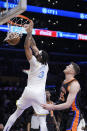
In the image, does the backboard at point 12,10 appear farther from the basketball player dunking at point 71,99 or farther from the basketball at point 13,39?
the basketball player dunking at point 71,99

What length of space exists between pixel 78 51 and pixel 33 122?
577 centimetres

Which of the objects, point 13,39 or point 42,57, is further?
point 13,39

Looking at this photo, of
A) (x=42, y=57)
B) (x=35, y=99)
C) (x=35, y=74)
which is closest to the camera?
(x=35, y=99)

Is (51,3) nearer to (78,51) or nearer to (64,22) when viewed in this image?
(64,22)

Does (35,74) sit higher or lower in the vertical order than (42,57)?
lower

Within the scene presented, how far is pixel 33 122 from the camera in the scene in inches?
307

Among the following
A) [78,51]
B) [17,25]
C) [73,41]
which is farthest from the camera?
[78,51]

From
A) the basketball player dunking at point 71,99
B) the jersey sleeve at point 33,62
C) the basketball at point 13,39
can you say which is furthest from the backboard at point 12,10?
the basketball player dunking at point 71,99

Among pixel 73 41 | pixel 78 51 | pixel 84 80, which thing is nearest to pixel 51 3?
pixel 73 41

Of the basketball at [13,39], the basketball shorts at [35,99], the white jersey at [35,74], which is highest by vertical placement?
the basketball at [13,39]

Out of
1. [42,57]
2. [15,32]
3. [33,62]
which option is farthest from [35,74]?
[15,32]

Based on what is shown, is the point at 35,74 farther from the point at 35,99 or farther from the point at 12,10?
the point at 12,10

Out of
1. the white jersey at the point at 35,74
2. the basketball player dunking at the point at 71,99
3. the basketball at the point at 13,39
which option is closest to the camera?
the basketball player dunking at the point at 71,99

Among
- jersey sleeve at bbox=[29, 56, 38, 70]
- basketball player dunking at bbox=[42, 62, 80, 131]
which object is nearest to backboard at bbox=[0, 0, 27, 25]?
jersey sleeve at bbox=[29, 56, 38, 70]
